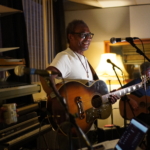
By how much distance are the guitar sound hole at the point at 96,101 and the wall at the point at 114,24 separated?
6.00ft

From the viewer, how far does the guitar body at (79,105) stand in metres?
1.67

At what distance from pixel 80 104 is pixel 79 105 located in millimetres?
14

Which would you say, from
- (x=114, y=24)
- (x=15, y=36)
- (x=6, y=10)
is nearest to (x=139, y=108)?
(x=114, y=24)

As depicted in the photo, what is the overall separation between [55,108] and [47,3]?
7.50 ft

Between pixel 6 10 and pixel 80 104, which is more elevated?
pixel 6 10

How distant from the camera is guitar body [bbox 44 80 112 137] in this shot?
1.67m

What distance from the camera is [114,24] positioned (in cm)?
386

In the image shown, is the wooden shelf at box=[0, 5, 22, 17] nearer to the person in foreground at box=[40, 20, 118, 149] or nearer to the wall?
the person in foreground at box=[40, 20, 118, 149]

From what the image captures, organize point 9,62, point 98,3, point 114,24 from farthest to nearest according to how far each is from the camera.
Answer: point 114,24 → point 98,3 → point 9,62

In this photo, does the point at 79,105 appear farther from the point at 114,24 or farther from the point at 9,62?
the point at 114,24

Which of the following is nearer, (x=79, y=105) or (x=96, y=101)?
(x=79, y=105)

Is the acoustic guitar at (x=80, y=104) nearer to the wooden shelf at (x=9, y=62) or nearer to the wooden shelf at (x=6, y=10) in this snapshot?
the wooden shelf at (x=9, y=62)

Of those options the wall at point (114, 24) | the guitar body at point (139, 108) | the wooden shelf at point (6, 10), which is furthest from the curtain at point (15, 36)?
the wall at point (114, 24)

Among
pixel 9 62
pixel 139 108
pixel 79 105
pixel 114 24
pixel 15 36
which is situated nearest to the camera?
pixel 9 62
